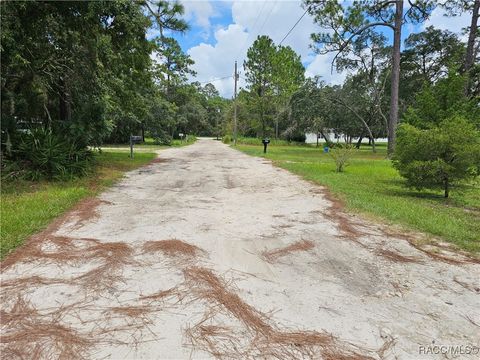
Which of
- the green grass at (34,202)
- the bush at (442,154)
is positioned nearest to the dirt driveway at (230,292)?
the green grass at (34,202)

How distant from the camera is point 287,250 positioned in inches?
160

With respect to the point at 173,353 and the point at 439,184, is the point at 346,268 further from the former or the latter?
the point at 439,184

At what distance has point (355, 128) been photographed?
122ft

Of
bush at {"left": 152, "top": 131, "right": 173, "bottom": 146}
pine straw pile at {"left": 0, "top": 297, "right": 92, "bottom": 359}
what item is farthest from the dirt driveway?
bush at {"left": 152, "top": 131, "right": 173, "bottom": 146}

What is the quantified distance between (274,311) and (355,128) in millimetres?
37629

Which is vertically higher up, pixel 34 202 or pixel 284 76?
pixel 284 76

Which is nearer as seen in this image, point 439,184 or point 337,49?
point 439,184

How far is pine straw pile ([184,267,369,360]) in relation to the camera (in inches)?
84.7

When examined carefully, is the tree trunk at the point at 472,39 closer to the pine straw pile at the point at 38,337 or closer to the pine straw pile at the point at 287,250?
the pine straw pile at the point at 287,250

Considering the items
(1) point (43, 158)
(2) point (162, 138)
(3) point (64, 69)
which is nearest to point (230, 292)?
(1) point (43, 158)

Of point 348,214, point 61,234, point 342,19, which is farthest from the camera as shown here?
point 342,19

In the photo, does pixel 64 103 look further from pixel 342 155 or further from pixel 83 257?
pixel 342 155

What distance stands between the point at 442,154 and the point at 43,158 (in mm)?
9525

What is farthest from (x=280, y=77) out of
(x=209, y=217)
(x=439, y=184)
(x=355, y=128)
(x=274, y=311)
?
(x=274, y=311)
